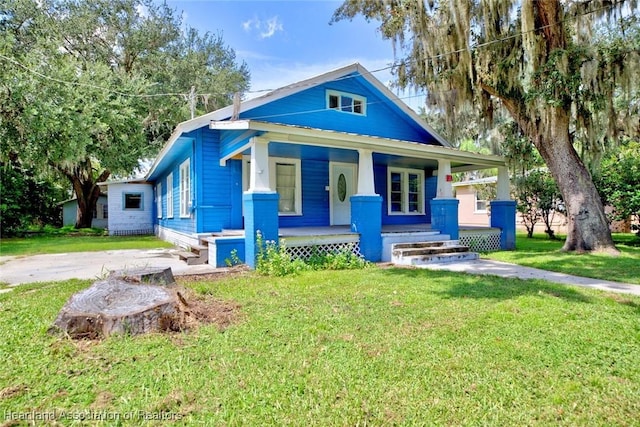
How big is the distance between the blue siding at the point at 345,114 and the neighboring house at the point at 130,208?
12.1 meters

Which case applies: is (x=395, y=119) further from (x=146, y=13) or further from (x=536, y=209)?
(x=146, y=13)

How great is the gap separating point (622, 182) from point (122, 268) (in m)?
14.6

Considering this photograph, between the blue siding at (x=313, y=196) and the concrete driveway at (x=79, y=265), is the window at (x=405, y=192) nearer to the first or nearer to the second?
the blue siding at (x=313, y=196)

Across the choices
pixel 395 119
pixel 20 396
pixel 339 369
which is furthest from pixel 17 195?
pixel 339 369

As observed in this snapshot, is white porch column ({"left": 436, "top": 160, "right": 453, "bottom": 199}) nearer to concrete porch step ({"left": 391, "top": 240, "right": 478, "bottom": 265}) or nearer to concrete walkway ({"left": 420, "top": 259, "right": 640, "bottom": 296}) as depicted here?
concrete porch step ({"left": 391, "top": 240, "right": 478, "bottom": 265})

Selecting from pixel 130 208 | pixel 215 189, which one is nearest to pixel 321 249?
pixel 215 189

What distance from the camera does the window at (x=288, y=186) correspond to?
9.96 metres

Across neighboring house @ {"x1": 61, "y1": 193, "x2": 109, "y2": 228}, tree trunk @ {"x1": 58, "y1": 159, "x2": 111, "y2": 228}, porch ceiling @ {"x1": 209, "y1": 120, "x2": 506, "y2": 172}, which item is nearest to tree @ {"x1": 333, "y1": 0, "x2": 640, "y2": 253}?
porch ceiling @ {"x1": 209, "y1": 120, "x2": 506, "y2": 172}

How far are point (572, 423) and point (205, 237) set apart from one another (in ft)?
24.0

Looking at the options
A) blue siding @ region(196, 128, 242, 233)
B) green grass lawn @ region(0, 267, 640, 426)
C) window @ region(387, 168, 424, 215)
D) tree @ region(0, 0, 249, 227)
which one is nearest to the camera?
green grass lawn @ region(0, 267, 640, 426)

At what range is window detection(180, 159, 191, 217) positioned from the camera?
10.1 meters

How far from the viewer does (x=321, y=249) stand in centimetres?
788

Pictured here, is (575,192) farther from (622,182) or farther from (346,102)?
(346,102)

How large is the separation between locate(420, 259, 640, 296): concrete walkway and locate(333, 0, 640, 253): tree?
3438 millimetres
